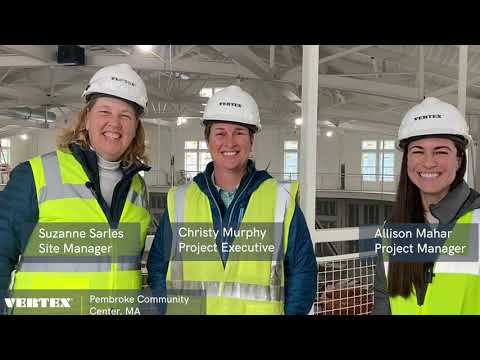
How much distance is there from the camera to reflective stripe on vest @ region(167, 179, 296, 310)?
5.37 ft

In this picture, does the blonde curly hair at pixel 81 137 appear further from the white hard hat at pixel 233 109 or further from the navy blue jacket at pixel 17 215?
the white hard hat at pixel 233 109

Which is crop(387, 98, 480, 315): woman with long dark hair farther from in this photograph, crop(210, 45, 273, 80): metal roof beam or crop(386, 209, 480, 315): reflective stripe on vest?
crop(210, 45, 273, 80): metal roof beam

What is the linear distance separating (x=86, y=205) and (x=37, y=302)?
0.39 m

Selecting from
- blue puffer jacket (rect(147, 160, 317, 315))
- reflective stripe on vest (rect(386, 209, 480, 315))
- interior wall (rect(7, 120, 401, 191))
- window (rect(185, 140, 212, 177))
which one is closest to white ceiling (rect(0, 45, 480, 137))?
interior wall (rect(7, 120, 401, 191))

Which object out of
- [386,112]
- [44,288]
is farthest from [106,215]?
[386,112]

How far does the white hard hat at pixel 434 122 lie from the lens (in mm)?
1530

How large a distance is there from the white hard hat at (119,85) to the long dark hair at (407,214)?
3.66 feet

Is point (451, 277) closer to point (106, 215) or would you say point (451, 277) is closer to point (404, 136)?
point (404, 136)

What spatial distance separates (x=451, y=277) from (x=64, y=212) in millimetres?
1450

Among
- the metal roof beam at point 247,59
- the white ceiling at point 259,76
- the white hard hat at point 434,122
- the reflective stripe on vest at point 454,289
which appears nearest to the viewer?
the reflective stripe on vest at point 454,289

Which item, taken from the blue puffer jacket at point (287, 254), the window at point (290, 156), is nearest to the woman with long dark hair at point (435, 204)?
the blue puffer jacket at point (287, 254)

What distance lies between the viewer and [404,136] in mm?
1601

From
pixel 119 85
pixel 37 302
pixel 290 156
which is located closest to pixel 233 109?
pixel 119 85

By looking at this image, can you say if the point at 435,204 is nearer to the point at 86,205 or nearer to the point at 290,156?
the point at 86,205
